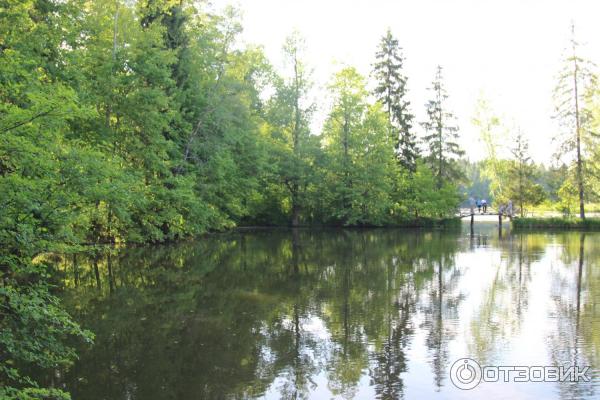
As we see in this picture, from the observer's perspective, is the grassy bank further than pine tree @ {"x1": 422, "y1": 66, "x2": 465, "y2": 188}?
No

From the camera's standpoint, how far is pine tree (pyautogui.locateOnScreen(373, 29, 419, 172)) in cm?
4697

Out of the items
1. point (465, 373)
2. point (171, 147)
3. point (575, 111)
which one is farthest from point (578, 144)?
point (465, 373)

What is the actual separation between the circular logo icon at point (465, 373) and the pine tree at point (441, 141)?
3945 centimetres

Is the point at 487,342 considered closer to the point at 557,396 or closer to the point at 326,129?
the point at 557,396

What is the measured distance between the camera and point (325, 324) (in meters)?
11.0

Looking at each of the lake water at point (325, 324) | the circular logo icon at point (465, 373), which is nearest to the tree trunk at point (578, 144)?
the lake water at point (325, 324)

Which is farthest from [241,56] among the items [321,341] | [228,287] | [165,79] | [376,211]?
[321,341]

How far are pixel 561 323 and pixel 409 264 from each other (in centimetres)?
906

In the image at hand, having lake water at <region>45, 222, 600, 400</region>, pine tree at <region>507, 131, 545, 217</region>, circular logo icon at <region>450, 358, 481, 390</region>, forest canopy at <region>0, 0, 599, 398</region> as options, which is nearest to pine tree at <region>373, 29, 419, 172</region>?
forest canopy at <region>0, 0, 599, 398</region>

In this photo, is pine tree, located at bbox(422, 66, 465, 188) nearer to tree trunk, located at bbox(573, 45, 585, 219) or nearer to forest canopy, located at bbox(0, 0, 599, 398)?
forest canopy, located at bbox(0, 0, 599, 398)

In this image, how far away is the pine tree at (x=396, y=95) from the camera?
47.0 meters

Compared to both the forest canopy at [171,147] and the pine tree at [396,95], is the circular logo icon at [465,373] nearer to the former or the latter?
Result: the forest canopy at [171,147]

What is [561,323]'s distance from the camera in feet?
35.8

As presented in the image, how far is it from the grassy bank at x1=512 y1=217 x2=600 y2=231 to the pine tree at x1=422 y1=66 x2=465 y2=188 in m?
9.33
